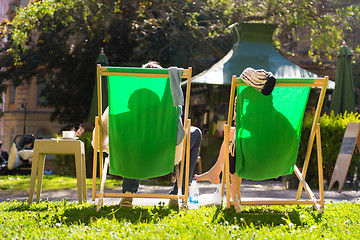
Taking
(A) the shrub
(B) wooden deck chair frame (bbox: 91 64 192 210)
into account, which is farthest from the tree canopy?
(B) wooden deck chair frame (bbox: 91 64 192 210)

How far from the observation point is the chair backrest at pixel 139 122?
16.5 ft

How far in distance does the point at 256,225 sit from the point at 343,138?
5.61 meters

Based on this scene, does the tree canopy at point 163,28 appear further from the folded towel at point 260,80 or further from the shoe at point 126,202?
the folded towel at point 260,80

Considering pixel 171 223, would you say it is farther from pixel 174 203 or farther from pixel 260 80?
pixel 260 80

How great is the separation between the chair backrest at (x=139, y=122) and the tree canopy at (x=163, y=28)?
36.4 feet

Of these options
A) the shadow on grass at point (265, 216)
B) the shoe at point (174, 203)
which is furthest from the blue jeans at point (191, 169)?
the shadow on grass at point (265, 216)

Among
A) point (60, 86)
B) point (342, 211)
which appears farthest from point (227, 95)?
point (60, 86)

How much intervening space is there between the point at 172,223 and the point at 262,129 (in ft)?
4.58

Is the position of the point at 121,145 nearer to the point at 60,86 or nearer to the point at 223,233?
the point at 223,233

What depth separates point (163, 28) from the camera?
19688 millimetres

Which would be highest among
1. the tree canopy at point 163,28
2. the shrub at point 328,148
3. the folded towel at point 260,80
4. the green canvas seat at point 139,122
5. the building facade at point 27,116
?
the tree canopy at point 163,28

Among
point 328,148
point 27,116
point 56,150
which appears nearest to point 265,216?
point 56,150

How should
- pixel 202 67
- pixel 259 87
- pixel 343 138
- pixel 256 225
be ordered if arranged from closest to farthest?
pixel 256 225
pixel 259 87
pixel 343 138
pixel 202 67

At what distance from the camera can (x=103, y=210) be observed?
4.90 m
